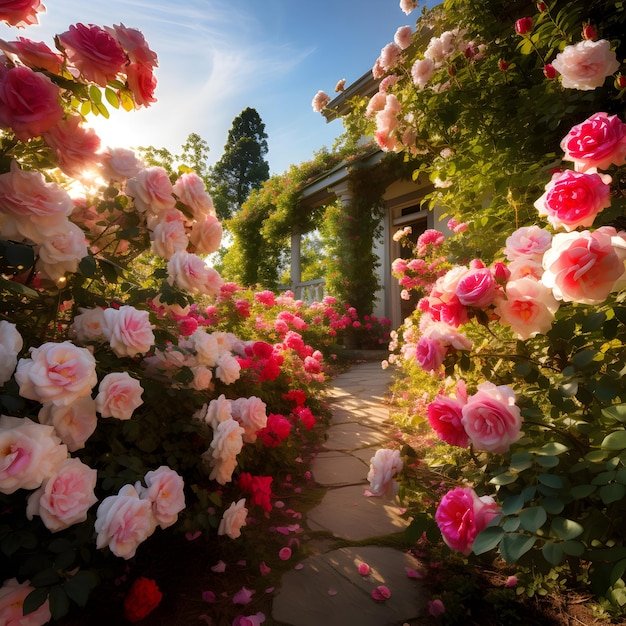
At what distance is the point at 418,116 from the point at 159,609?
8.15 feet

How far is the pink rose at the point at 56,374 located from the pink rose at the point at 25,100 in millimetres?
606

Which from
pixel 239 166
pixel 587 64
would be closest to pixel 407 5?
pixel 587 64

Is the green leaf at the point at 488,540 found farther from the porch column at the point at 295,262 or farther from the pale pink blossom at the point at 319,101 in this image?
the porch column at the point at 295,262

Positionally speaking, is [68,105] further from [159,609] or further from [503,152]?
[503,152]

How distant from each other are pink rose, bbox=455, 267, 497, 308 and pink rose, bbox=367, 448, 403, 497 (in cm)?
50

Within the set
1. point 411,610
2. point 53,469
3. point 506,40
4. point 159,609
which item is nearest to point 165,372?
point 53,469

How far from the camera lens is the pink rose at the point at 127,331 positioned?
121cm

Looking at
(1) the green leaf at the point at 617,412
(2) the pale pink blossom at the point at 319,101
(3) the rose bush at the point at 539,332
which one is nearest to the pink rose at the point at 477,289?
(3) the rose bush at the point at 539,332

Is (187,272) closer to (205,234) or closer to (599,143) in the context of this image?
(205,234)

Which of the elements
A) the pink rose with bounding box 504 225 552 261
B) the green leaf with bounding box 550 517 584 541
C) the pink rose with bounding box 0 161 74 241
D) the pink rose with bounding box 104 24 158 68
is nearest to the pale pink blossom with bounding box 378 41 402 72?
the pink rose with bounding box 104 24 158 68

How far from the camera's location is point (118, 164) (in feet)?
4.67

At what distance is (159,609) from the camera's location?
1.26 meters

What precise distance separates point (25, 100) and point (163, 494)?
44.7 inches

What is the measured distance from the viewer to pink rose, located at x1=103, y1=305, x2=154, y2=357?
1209 mm
